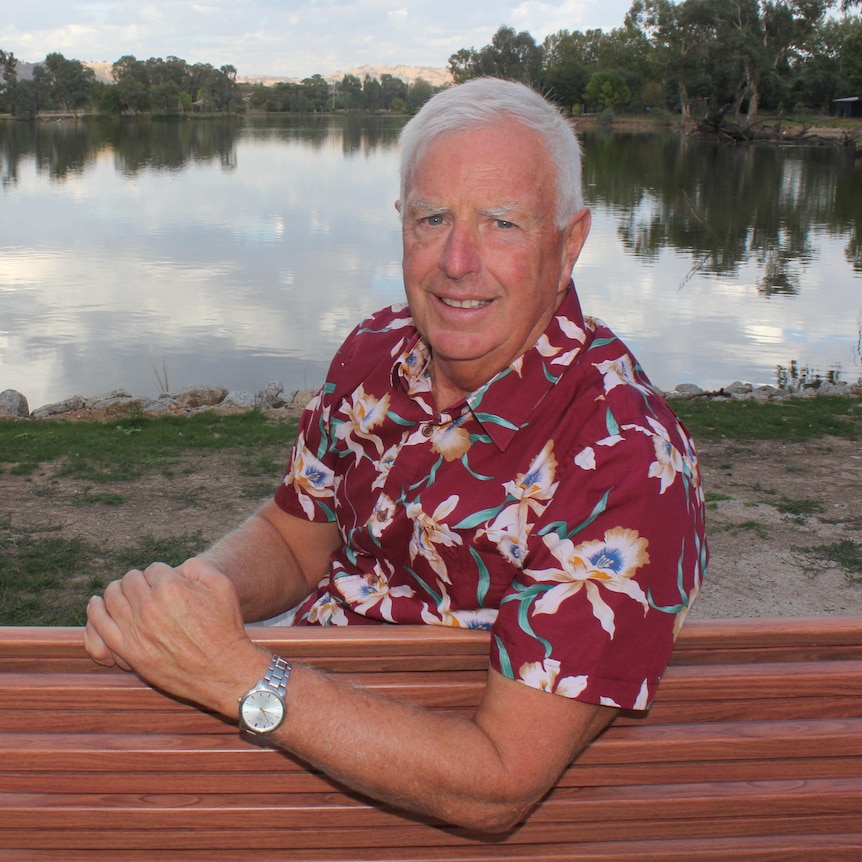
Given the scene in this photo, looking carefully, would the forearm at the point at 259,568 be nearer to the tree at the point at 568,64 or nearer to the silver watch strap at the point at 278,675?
the silver watch strap at the point at 278,675

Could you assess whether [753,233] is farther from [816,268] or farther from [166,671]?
[166,671]

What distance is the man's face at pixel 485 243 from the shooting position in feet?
6.17

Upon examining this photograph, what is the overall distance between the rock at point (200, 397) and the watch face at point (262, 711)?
349 inches

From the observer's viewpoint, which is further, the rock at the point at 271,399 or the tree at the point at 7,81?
the tree at the point at 7,81

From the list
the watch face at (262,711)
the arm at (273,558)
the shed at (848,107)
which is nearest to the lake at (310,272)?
the arm at (273,558)

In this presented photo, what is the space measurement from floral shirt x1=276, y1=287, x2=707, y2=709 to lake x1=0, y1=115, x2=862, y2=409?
100 cm

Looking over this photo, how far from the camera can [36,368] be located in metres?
12.9

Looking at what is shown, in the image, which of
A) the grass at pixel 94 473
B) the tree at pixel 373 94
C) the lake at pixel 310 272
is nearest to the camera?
the grass at pixel 94 473

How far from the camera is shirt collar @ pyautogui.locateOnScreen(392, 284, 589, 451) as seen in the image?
5.92 feet

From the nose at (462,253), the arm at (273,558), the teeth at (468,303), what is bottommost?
the arm at (273,558)

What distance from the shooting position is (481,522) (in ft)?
5.80

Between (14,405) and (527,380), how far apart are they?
952 centimetres

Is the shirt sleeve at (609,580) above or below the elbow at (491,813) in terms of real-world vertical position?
above

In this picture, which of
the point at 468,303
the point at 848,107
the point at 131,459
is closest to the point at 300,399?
the point at 131,459
